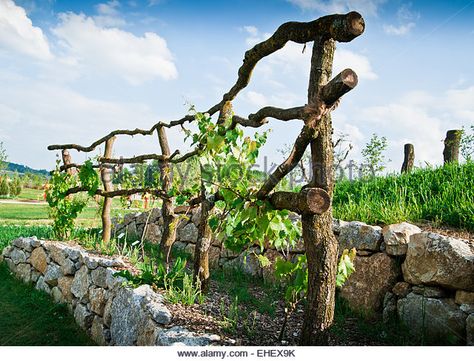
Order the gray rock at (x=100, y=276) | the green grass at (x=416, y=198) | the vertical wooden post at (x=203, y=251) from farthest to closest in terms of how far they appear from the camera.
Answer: the gray rock at (x=100, y=276)
the green grass at (x=416, y=198)
the vertical wooden post at (x=203, y=251)

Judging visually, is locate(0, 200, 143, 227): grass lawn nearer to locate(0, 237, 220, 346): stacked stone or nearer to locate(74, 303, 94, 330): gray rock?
locate(0, 237, 220, 346): stacked stone

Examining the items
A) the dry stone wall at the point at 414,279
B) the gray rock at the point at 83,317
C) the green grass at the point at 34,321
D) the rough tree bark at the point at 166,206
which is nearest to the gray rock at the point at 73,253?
the green grass at the point at 34,321

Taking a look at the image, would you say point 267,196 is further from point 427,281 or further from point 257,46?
point 427,281

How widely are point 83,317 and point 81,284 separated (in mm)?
458

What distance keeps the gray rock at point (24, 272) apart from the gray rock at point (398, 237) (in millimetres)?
4736

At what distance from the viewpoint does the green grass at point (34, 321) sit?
14.2 ft

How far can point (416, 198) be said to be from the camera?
16.6 feet

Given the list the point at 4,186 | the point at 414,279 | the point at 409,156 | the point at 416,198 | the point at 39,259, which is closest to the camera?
the point at 414,279

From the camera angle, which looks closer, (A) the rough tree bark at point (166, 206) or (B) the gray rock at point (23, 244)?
(A) the rough tree bark at point (166, 206)

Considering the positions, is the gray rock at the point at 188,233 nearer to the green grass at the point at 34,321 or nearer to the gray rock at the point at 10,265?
the green grass at the point at 34,321

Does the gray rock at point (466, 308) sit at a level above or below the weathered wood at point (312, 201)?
below

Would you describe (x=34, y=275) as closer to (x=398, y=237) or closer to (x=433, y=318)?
(x=398, y=237)

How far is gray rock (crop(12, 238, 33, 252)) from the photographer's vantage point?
6.26 metres

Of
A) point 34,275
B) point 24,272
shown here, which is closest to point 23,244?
point 24,272
